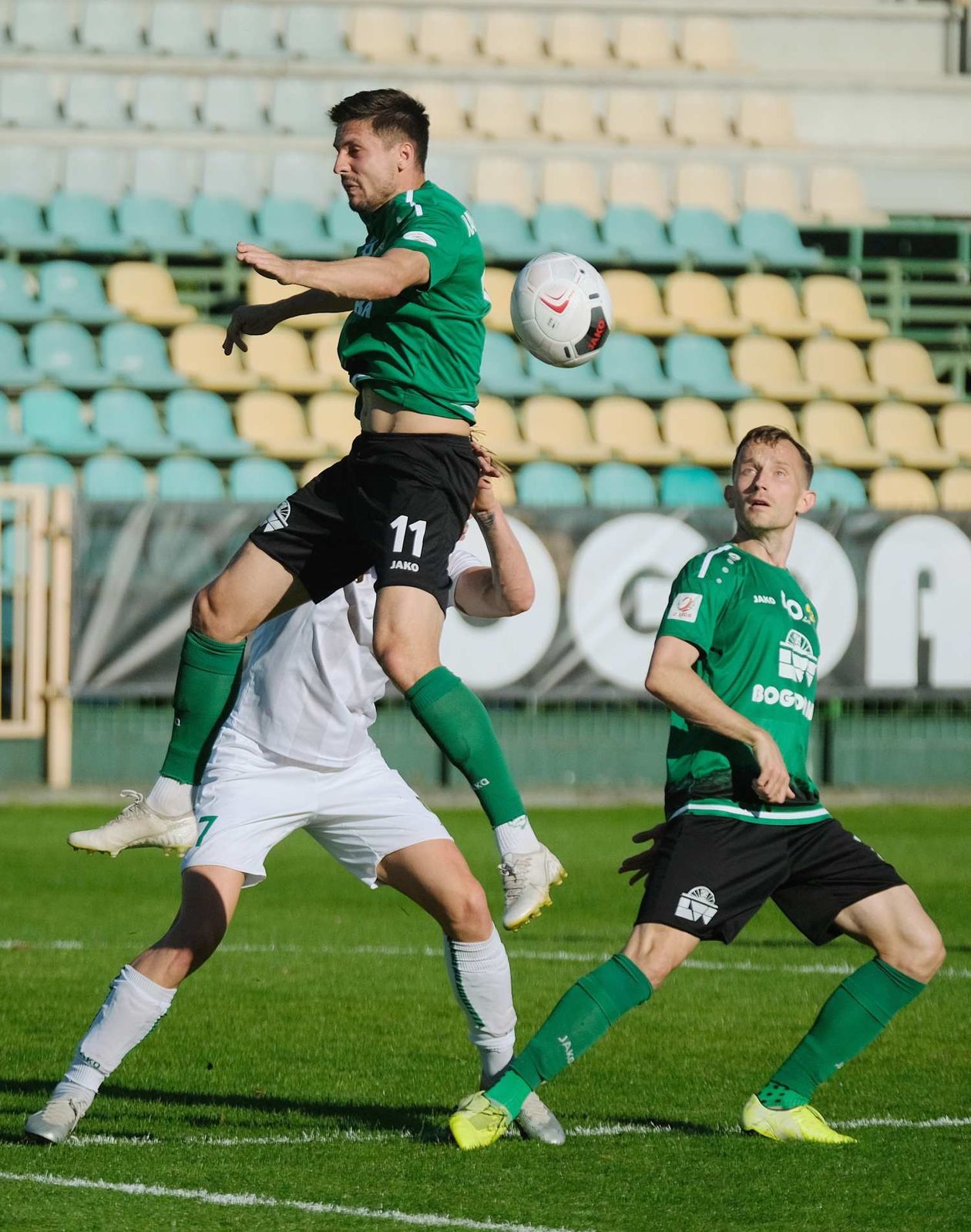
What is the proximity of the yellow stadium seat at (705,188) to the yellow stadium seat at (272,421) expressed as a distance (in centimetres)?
553

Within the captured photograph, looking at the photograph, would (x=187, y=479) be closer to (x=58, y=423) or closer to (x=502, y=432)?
(x=58, y=423)

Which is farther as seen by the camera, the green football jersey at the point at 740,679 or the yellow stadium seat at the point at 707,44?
the yellow stadium seat at the point at 707,44

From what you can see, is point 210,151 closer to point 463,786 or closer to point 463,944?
point 463,786

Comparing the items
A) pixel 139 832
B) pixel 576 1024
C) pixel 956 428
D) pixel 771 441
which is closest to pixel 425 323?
pixel 771 441

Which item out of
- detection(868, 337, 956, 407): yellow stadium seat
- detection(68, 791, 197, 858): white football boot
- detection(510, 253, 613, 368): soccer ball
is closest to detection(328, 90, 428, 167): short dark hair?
detection(510, 253, 613, 368): soccer ball

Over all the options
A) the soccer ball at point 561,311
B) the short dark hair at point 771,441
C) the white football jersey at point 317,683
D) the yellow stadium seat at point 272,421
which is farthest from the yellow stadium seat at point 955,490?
the white football jersey at point 317,683

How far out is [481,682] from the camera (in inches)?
555

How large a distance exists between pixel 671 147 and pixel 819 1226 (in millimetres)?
17676

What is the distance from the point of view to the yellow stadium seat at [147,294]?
1747cm

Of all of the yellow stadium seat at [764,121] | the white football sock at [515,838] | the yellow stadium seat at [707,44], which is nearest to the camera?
the white football sock at [515,838]

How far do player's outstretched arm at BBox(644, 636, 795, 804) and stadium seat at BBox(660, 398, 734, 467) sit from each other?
12582 millimetres

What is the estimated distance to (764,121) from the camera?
20.8 meters

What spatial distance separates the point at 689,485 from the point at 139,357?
16.8ft

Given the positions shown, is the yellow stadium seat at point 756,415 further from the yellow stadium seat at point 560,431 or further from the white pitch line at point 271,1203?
the white pitch line at point 271,1203
